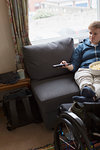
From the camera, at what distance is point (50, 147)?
1788 millimetres

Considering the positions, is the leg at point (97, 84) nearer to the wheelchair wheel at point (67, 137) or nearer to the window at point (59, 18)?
the wheelchair wheel at point (67, 137)

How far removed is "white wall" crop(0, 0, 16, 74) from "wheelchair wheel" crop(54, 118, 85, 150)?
4.35ft

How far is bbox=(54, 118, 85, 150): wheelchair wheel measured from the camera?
107 cm

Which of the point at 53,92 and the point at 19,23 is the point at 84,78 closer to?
the point at 53,92

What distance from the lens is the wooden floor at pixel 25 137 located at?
6.08 feet

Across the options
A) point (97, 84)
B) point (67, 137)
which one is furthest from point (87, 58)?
point (67, 137)

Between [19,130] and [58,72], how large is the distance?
826mm

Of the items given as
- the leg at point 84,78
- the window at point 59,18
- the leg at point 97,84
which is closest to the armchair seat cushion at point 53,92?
the leg at point 84,78

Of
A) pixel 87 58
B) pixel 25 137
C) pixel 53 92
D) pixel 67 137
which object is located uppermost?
pixel 87 58

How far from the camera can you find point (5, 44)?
7.67ft

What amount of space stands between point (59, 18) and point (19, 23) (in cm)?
69

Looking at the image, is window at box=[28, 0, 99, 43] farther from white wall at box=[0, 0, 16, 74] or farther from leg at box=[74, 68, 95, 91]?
leg at box=[74, 68, 95, 91]

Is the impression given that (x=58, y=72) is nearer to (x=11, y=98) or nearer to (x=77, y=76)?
(x=77, y=76)

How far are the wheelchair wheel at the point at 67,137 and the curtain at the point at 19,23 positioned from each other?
1.25 meters
